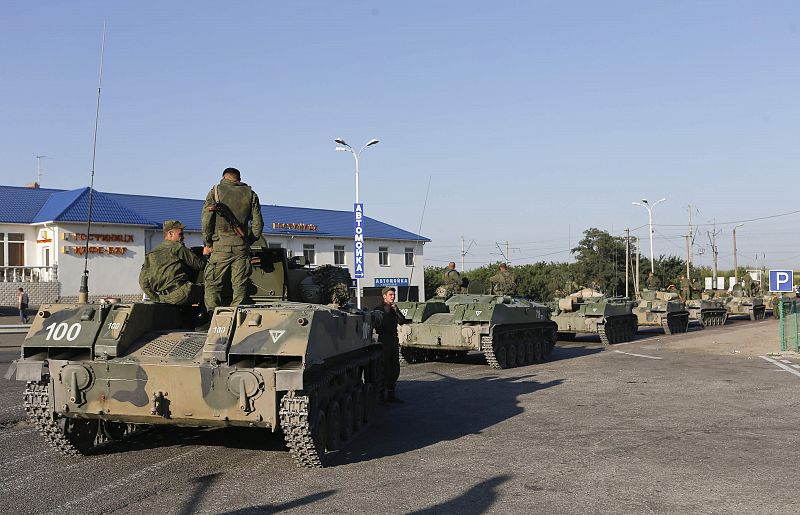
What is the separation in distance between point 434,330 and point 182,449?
10.6 meters

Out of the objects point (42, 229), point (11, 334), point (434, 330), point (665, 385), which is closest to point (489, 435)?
point (665, 385)

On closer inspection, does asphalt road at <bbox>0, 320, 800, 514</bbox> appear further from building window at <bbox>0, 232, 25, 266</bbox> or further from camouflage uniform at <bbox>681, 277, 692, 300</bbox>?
camouflage uniform at <bbox>681, 277, 692, 300</bbox>

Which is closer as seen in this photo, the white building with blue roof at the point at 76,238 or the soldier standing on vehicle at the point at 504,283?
the soldier standing on vehicle at the point at 504,283

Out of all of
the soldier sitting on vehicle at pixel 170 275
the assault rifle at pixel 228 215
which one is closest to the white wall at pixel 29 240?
the soldier sitting on vehicle at pixel 170 275

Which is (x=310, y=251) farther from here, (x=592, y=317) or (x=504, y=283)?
(x=504, y=283)

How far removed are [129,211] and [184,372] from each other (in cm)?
3366

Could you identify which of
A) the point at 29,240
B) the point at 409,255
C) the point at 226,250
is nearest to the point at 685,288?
the point at 409,255

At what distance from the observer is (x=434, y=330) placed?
19.7 meters

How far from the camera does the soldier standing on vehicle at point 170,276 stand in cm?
984

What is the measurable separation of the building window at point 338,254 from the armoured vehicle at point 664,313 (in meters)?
20.5

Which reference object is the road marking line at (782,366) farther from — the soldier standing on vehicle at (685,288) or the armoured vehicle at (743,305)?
the armoured vehicle at (743,305)

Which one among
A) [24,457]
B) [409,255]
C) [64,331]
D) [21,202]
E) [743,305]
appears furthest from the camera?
[409,255]

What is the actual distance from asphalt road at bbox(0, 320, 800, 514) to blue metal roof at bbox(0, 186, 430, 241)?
82.5ft

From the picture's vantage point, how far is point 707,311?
39.2m
